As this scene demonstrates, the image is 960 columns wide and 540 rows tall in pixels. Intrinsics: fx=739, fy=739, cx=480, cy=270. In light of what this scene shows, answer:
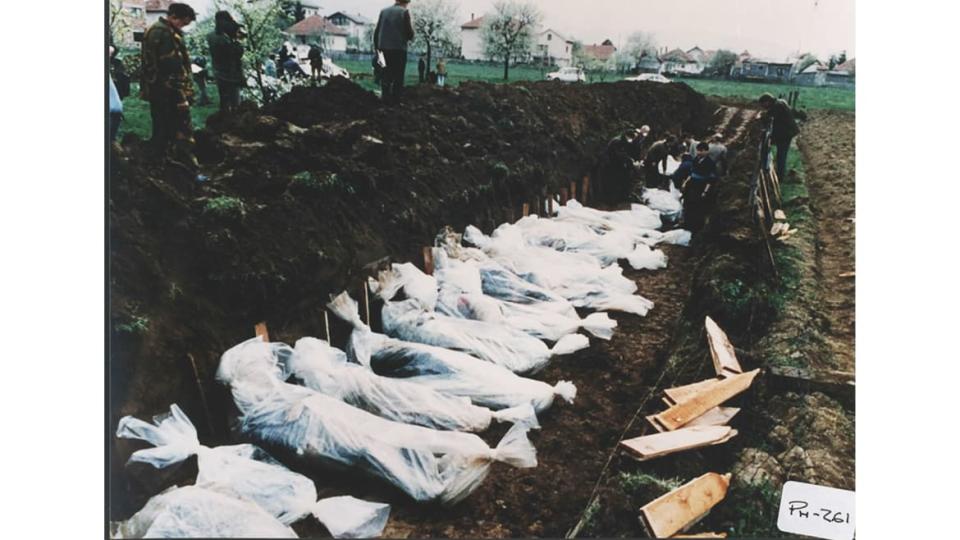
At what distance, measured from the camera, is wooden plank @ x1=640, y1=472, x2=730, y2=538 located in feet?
12.2

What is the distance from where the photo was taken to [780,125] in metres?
4.84

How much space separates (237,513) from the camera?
3459 millimetres

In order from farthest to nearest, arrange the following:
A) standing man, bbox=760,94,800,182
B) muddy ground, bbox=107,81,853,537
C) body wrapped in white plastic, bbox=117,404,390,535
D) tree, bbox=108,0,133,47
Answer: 1. standing man, bbox=760,94,800,182
2. tree, bbox=108,0,133,47
3. muddy ground, bbox=107,81,853,537
4. body wrapped in white plastic, bbox=117,404,390,535

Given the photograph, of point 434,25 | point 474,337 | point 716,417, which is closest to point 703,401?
point 716,417

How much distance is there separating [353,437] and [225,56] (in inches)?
85.4

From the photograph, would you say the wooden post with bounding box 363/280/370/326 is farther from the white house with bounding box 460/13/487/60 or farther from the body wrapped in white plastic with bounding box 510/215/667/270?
the white house with bounding box 460/13/487/60

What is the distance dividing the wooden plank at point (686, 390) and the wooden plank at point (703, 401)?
2cm

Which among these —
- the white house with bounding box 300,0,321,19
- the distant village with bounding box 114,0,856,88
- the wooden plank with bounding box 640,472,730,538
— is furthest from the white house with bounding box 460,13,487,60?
the wooden plank with bounding box 640,472,730,538

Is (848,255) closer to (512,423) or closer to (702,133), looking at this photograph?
(702,133)

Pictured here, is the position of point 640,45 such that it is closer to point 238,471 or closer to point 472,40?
point 472,40

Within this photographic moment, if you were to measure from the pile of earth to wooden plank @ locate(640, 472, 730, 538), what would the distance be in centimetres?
193

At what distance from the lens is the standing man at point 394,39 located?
164 inches

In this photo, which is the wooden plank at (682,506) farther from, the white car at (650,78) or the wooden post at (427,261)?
the white car at (650,78)

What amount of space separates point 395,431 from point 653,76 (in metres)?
2.58
